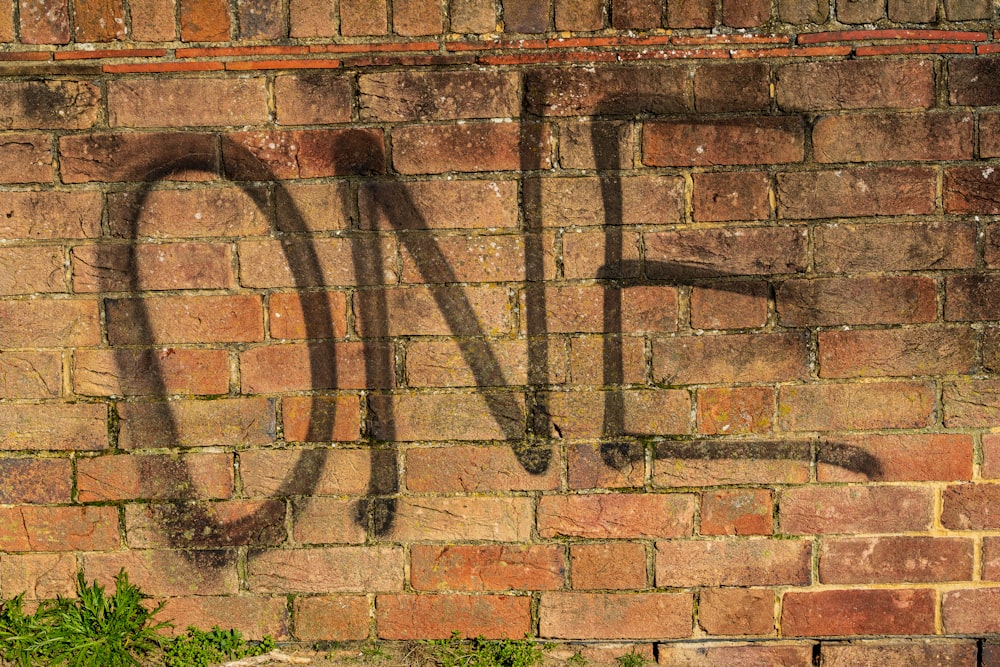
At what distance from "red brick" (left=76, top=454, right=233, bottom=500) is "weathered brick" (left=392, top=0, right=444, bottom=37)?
1022mm

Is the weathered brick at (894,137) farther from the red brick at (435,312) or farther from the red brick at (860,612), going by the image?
the red brick at (860,612)

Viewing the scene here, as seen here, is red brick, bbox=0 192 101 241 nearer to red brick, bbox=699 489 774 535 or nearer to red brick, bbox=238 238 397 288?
red brick, bbox=238 238 397 288

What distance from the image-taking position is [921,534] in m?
1.48

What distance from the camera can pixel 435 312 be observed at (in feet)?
4.78

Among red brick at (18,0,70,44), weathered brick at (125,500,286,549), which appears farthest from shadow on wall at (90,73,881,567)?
red brick at (18,0,70,44)

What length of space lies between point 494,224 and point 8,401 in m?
1.15

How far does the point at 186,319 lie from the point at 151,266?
0.14 m

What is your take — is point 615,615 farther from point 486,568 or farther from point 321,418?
point 321,418

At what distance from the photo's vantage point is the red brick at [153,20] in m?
1.42

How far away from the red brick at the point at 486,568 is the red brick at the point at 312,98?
98 cm

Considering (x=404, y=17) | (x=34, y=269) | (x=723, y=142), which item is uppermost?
(x=404, y=17)

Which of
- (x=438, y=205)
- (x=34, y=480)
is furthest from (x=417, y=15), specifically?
(x=34, y=480)

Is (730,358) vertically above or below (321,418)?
above

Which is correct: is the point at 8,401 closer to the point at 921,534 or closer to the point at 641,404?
the point at 641,404
